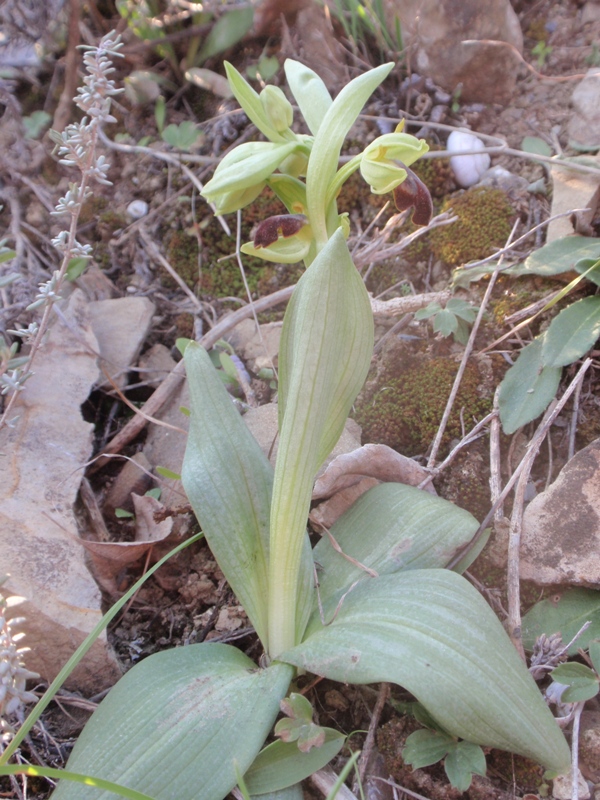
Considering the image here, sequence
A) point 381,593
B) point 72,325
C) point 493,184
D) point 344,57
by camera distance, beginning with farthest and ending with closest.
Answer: point 344,57 < point 493,184 < point 72,325 < point 381,593

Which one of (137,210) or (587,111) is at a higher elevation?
(137,210)

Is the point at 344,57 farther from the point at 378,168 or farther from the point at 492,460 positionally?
the point at 492,460

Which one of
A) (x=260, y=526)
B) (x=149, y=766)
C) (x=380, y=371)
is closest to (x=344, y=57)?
(x=380, y=371)

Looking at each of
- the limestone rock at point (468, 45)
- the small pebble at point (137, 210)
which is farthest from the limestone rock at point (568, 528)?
the small pebble at point (137, 210)

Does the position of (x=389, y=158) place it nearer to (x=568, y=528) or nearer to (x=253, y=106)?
(x=253, y=106)

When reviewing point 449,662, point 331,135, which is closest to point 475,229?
point 331,135

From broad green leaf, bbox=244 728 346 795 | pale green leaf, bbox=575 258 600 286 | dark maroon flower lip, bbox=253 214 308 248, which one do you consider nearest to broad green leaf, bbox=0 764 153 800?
broad green leaf, bbox=244 728 346 795
